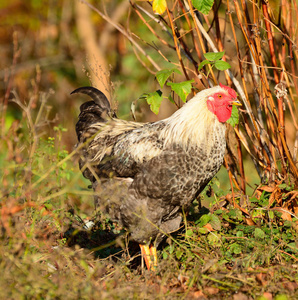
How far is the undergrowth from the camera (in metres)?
2.53

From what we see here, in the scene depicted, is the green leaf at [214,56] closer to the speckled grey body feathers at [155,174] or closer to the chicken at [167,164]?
the chicken at [167,164]

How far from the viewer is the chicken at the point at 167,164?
3.57m

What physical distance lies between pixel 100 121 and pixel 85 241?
126cm

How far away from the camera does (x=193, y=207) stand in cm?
463

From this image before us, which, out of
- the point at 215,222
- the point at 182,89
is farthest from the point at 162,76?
the point at 215,222

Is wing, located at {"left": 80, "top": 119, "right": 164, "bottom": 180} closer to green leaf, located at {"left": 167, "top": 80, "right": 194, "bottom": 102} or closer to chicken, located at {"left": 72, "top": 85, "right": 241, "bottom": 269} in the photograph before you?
chicken, located at {"left": 72, "top": 85, "right": 241, "bottom": 269}

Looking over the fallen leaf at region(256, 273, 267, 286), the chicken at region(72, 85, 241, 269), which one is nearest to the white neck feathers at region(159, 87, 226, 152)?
the chicken at region(72, 85, 241, 269)

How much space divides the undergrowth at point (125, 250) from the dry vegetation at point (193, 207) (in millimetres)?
12

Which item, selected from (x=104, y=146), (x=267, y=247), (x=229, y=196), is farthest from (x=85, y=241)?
(x=267, y=247)

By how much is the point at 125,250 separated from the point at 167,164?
84cm

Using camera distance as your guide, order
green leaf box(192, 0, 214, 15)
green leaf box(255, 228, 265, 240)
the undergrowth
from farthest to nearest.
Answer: green leaf box(255, 228, 265, 240) → green leaf box(192, 0, 214, 15) → the undergrowth

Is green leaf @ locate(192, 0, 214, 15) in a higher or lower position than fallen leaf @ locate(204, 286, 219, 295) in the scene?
higher

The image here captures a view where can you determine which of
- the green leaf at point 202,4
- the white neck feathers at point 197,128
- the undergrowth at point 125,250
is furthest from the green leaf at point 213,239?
the green leaf at point 202,4

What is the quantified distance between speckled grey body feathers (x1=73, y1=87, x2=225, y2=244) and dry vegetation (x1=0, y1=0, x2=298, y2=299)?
0.73 ft
